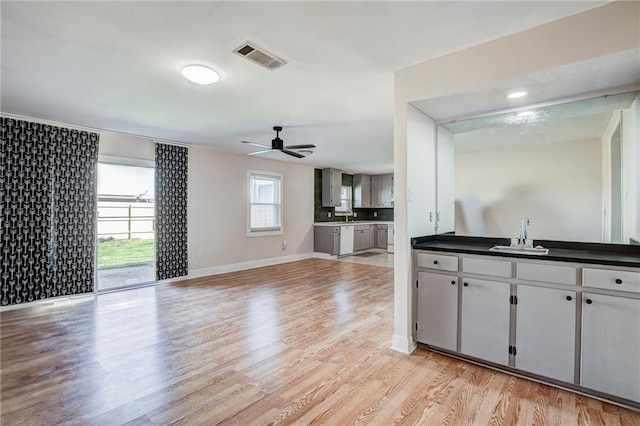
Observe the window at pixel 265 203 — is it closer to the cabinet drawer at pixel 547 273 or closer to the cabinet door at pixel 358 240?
the cabinet door at pixel 358 240

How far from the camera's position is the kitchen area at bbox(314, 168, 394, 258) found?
8281 millimetres

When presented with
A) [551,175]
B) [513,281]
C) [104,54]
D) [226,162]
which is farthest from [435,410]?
[226,162]

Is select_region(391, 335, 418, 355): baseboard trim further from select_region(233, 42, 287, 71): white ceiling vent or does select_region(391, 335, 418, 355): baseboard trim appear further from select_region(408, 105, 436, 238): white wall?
select_region(233, 42, 287, 71): white ceiling vent

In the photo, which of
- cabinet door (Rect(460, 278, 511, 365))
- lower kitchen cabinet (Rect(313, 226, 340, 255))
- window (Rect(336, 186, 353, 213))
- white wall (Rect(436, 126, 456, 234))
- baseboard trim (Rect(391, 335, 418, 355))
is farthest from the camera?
window (Rect(336, 186, 353, 213))

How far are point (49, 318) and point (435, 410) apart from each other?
13.8 ft

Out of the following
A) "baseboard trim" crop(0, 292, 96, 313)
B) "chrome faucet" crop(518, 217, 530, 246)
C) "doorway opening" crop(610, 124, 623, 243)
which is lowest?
"baseboard trim" crop(0, 292, 96, 313)

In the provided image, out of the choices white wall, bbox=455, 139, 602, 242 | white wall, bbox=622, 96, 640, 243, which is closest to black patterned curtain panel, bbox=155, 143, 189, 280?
white wall, bbox=455, 139, 602, 242

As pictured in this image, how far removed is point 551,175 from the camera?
282cm

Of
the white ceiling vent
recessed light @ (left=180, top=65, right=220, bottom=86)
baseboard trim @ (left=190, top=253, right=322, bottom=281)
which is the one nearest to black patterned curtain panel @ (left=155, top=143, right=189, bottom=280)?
baseboard trim @ (left=190, top=253, right=322, bottom=281)

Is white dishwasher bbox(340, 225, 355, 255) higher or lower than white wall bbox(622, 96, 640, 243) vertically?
lower

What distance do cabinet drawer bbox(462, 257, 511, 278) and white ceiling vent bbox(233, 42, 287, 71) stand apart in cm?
223

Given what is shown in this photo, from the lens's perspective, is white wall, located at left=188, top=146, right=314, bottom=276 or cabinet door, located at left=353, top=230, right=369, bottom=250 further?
cabinet door, located at left=353, top=230, right=369, bottom=250

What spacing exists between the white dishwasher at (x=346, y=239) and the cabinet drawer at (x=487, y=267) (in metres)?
5.73

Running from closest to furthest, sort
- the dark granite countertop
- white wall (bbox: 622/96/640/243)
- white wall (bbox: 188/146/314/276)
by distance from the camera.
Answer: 1. the dark granite countertop
2. white wall (bbox: 622/96/640/243)
3. white wall (bbox: 188/146/314/276)
